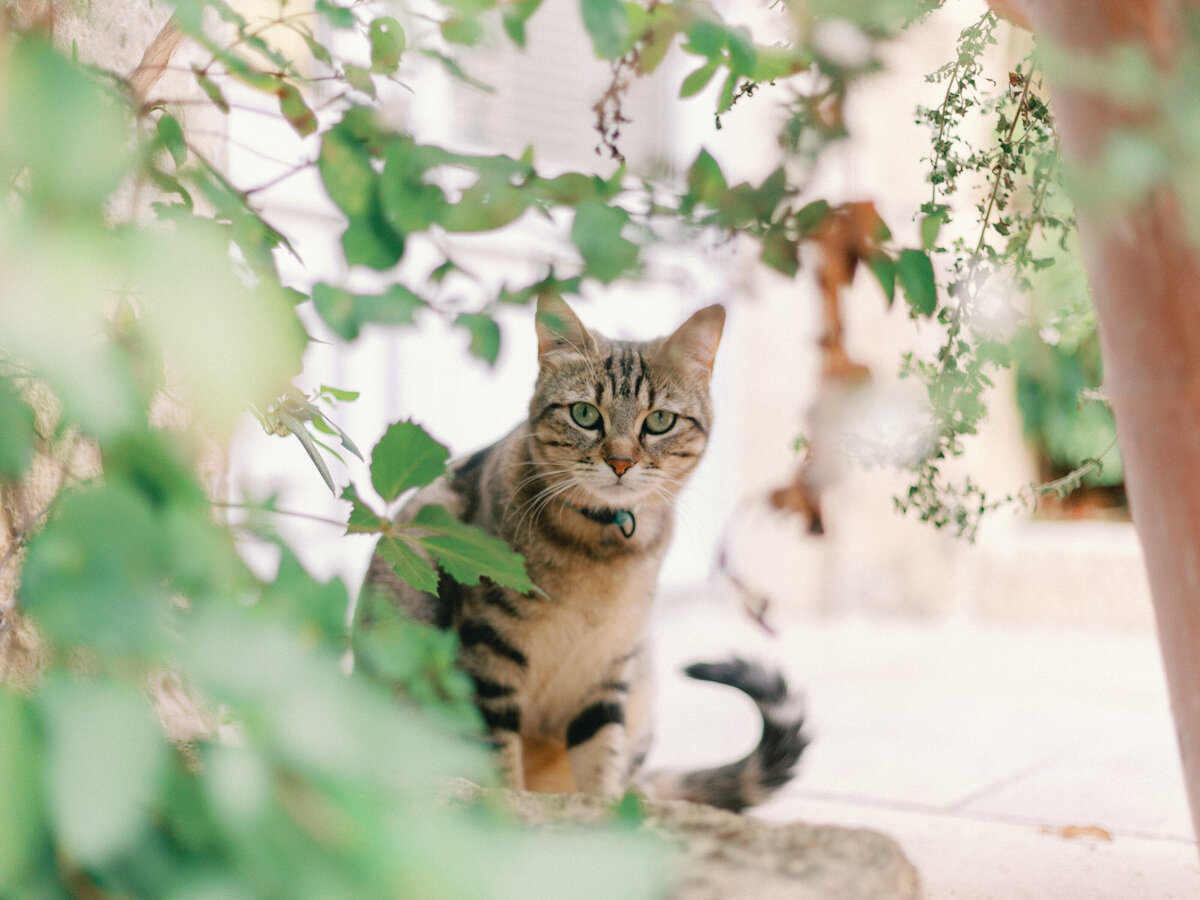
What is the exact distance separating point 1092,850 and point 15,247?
155cm

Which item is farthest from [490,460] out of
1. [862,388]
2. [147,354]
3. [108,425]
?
[108,425]

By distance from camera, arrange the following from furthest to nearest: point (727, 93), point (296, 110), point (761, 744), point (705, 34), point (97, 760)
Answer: point (761, 744), point (296, 110), point (727, 93), point (705, 34), point (97, 760)

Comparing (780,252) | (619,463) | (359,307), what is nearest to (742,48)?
(780,252)

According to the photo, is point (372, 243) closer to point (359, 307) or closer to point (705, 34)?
point (359, 307)

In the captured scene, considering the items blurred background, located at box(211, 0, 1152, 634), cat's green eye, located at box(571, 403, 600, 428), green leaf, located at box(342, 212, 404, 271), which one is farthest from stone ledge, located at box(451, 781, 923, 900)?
blurred background, located at box(211, 0, 1152, 634)

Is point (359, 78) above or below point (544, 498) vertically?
above

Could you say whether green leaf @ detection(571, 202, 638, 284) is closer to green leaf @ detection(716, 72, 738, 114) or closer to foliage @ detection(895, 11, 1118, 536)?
green leaf @ detection(716, 72, 738, 114)

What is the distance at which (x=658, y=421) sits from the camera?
1.61 metres

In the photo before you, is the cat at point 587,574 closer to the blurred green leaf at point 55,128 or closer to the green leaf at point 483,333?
the green leaf at point 483,333

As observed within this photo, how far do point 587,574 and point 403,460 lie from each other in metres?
0.86

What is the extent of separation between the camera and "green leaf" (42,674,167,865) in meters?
0.29

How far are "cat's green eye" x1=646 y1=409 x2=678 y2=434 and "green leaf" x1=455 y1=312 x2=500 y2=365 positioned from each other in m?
0.65

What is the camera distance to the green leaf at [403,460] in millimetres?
666

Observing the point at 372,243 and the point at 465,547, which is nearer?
the point at 465,547
